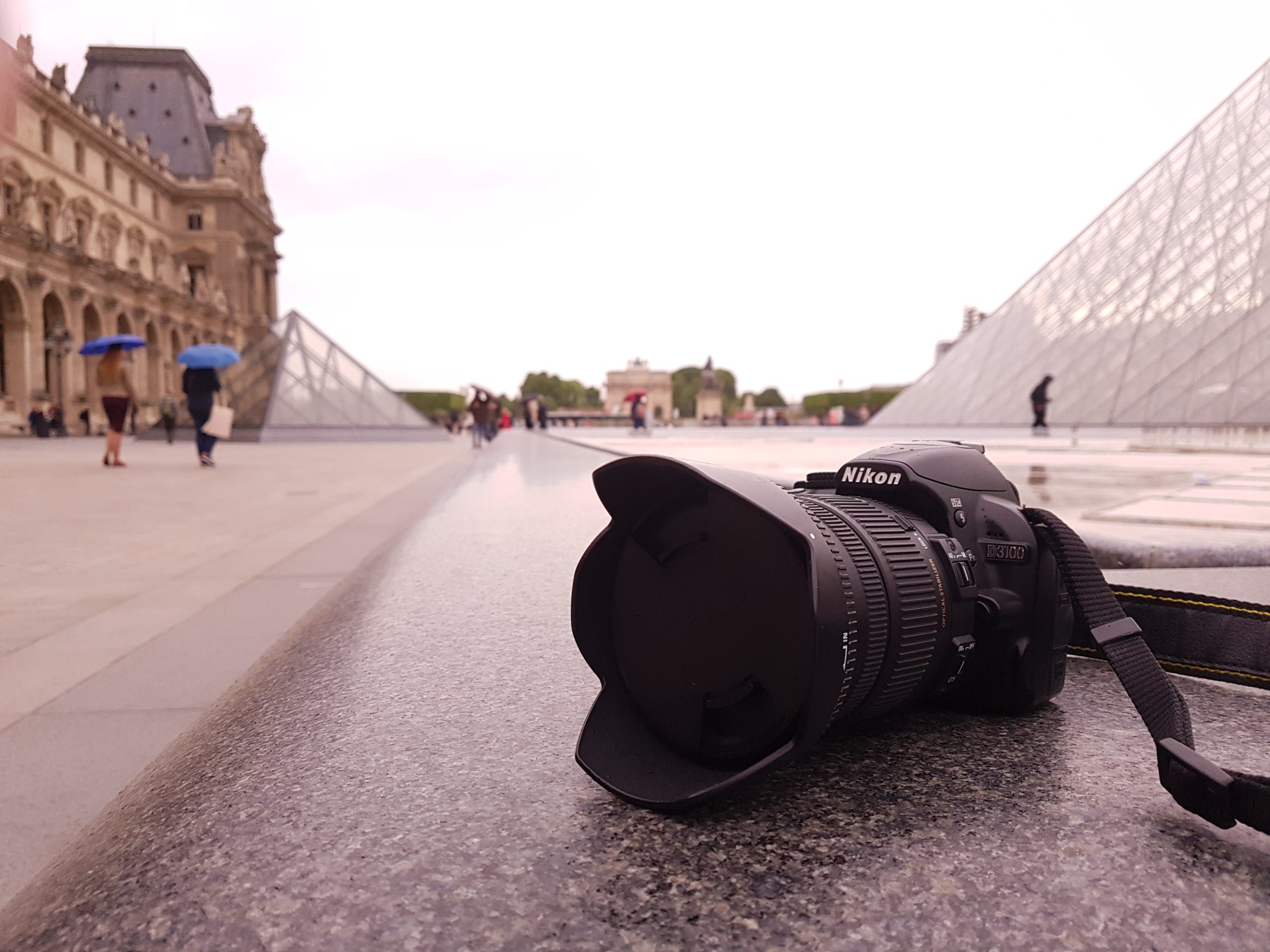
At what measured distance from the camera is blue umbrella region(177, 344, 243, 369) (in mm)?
12367

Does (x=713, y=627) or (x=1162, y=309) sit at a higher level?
(x=1162, y=309)

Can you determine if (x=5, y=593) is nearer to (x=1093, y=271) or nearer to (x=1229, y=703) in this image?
(x=1229, y=703)

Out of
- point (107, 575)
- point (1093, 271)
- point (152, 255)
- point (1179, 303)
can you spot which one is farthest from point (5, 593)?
point (152, 255)

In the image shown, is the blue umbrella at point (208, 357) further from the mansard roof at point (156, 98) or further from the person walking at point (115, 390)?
the mansard roof at point (156, 98)

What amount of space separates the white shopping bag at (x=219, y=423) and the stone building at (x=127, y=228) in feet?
46.2

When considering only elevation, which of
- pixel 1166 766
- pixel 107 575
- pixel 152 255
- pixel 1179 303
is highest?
pixel 152 255

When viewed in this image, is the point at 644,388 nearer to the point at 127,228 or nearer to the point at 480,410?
the point at 127,228

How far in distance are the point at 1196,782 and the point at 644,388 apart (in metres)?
77.0

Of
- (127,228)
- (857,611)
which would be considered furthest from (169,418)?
(127,228)

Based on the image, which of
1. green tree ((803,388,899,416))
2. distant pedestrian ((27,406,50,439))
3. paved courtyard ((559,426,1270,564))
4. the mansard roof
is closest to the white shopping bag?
paved courtyard ((559,426,1270,564))

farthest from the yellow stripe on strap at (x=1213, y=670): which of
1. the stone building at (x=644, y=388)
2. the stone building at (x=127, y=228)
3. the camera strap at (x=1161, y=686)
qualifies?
the stone building at (x=644, y=388)

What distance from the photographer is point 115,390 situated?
33.8 feet

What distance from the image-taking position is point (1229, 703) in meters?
1.35

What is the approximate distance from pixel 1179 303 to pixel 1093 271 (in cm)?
421
